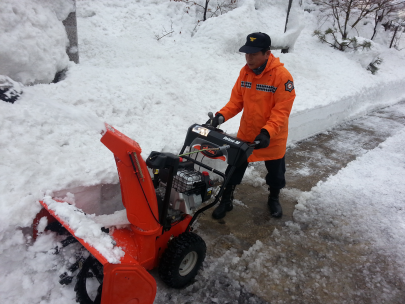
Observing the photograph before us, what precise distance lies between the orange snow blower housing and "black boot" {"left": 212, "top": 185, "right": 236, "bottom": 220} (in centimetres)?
93

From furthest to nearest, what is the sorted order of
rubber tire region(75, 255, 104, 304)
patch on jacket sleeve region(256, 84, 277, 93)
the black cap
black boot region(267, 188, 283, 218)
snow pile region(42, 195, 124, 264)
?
black boot region(267, 188, 283, 218) < patch on jacket sleeve region(256, 84, 277, 93) < the black cap < rubber tire region(75, 255, 104, 304) < snow pile region(42, 195, 124, 264)

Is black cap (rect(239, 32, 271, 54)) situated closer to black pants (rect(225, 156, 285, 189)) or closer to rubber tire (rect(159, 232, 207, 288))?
black pants (rect(225, 156, 285, 189))

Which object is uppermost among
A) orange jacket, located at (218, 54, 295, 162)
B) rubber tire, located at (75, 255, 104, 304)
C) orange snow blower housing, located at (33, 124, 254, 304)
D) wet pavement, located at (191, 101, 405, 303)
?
orange jacket, located at (218, 54, 295, 162)

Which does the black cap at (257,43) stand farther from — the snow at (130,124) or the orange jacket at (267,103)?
the snow at (130,124)

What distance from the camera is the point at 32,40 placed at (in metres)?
3.73

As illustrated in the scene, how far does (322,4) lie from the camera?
1360cm

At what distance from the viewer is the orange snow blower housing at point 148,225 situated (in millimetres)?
→ 1744

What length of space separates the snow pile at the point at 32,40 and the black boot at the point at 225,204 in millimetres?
2910

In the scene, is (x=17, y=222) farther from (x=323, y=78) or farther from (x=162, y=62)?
(x=323, y=78)

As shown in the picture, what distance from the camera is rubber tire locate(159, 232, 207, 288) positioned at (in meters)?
2.20

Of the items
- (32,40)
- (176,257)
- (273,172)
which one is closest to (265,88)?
(273,172)

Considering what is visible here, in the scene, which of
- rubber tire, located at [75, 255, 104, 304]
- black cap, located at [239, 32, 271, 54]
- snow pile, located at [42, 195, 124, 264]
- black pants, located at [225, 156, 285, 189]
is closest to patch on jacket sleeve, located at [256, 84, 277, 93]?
black cap, located at [239, 32, 271, 54]

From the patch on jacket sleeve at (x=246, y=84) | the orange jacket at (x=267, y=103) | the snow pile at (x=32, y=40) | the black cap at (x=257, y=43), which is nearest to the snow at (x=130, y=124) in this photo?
the snow pile at (x=32, y=40)

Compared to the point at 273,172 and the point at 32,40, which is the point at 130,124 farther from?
the point at 273,172
